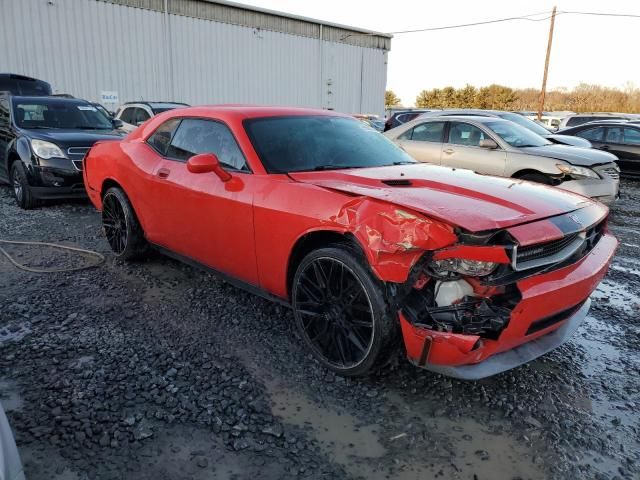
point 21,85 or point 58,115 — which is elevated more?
point 21,85

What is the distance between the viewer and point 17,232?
230 inches

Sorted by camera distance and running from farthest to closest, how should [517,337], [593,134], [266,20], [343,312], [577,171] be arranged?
[266,20]
[593,134]
[577,171]
[343,312]
[517,337]

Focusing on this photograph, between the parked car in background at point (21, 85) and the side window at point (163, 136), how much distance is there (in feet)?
29.1

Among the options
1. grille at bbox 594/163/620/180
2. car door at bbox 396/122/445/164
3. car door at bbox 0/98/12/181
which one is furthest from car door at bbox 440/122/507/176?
car door at bbox 0/98/12/181

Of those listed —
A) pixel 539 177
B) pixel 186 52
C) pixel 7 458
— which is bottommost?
pixel 7 458

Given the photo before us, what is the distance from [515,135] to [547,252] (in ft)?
20.1

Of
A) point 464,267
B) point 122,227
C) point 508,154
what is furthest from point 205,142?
point 508,154

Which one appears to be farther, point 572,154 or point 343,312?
point 572,154

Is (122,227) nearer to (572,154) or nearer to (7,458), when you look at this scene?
(7,458)

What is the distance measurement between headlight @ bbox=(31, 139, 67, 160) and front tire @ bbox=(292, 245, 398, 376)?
5300mm

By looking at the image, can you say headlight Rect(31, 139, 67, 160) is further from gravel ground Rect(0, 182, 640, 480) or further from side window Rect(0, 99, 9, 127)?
gravel ground Rect(0, 182, 640, 480)

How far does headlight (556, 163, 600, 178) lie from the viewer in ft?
23.1

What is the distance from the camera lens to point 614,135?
37.0 feet

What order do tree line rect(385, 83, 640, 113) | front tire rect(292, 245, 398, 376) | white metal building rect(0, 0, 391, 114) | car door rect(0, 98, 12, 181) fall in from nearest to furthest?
front tire rect(292, 245, 398, 376), car door rect(0, 98, 12, 181), white metal building rect(0, 0, 391, 114), tree line rect(385, 83, 640, 113)
